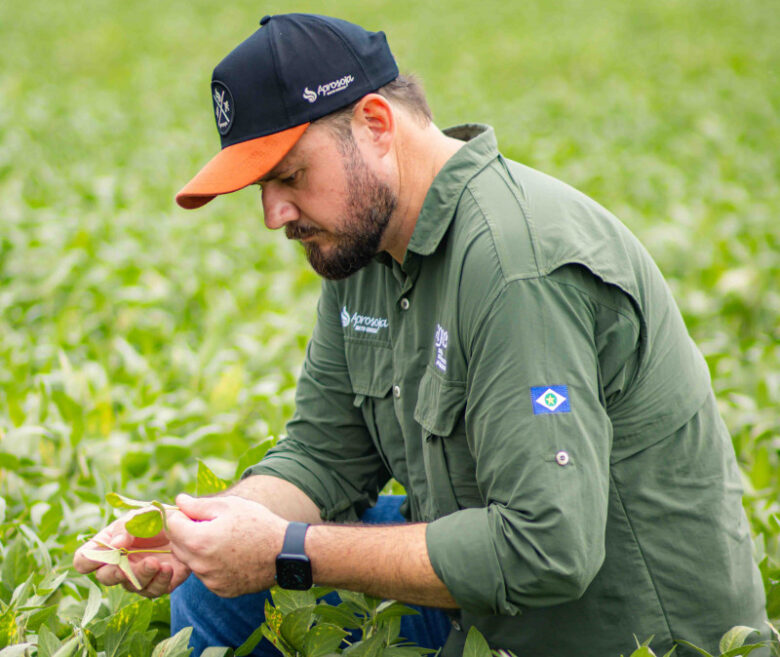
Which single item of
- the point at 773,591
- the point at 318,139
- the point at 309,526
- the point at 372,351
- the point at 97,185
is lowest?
the point at 773,591

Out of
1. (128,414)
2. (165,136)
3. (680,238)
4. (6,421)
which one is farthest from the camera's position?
(165,136)

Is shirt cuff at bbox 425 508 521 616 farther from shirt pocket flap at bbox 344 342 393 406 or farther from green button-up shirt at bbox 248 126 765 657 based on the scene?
shirt pocket flap at bbox 344 342 393 406

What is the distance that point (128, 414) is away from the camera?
12.8 ft

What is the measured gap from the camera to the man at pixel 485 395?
183 centimetres

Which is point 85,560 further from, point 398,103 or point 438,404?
point 398,103

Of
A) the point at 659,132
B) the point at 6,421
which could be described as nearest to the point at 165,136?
the point at 659,132

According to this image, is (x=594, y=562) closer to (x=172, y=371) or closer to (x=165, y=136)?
(x=172, y=371)

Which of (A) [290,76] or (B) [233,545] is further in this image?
(A) [290,76]

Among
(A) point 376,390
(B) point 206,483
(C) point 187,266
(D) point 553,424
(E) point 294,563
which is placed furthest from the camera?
(C) point 187,266

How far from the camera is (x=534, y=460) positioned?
1798mm

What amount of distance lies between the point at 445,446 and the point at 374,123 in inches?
28.9

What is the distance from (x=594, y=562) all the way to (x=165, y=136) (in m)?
8.51

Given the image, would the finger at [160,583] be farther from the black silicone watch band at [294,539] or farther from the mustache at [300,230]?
the mustache at [300,230]

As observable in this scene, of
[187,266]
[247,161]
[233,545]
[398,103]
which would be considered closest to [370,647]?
[233,545]
